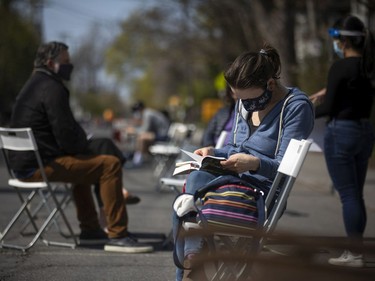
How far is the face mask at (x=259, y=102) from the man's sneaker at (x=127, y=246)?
2464mm

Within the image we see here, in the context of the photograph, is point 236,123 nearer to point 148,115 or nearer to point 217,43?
point 148,115

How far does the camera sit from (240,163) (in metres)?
4.11

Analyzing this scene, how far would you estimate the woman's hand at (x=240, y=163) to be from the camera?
4.09 metres

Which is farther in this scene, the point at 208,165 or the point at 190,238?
the point at 208,165

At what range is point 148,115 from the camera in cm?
1780

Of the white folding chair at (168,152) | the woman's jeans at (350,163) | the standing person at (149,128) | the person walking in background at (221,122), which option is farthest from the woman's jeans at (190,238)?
the standing person at (149,128)

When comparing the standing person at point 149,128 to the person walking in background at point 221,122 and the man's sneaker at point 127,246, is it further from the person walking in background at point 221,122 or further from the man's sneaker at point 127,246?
the man's sneaker at point 127,246

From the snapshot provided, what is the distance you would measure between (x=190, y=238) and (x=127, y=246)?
8.58 feet

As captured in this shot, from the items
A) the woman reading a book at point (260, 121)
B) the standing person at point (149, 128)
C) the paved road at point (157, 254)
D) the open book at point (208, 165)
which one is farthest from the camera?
the standing person at point (149, 128)

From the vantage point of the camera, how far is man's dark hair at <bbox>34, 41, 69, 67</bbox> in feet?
22.2

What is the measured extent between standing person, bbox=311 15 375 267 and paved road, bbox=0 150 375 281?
18.5 inches

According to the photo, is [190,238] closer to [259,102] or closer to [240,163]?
[240,163]

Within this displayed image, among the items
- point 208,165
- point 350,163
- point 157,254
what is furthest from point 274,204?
point 157,254

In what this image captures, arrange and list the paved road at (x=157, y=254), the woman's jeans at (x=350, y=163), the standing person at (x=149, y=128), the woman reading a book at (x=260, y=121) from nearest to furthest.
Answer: the paved road at (x=157, y=254) < the woman reading a book at (x=260, y=121) < the woman's jeans at (x=350, y=163) < the standing person at (x=149, y=128)
